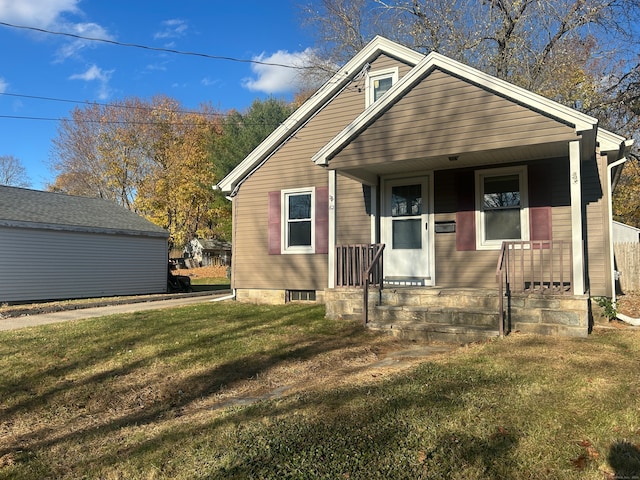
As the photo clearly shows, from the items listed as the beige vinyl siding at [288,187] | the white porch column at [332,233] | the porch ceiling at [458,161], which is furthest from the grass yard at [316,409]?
the beige vinyl siding at [288,187]

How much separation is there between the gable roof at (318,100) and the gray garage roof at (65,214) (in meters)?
7.35

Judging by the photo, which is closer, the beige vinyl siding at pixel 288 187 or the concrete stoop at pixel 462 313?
the concrete stoop at pixel 462 313

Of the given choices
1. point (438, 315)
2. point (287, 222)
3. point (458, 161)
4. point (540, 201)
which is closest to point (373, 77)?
point (458, 161)

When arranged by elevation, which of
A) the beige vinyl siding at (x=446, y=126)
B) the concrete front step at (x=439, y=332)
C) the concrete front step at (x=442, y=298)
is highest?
the beige vinyl siding at (x=446, y=126)

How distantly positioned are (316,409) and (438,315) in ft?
10.9

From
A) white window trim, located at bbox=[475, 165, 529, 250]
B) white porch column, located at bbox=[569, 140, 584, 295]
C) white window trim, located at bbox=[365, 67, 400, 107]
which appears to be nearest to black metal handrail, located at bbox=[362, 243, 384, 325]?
white window trim, located at bbox=[475, 165, 529, 250]

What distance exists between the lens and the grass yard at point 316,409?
110 inches

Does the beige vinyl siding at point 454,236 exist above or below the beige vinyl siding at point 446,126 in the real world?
below

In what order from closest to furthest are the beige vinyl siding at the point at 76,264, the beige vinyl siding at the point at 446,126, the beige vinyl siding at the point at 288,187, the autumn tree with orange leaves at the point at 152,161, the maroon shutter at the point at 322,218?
the beige vinyl siding at the point at 446,126 < the maroon shutter at the point at 322,218 < the beige vinyl siding at the point at 288,187 < the beige vinyl siding at the point at 76,264 < the autumn tree with orange leaves at the point at 152,161

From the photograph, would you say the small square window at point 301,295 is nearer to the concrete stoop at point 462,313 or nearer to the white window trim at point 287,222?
the white window trim at point 287,222

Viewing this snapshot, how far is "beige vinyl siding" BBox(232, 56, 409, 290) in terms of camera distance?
394 inches

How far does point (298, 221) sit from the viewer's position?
34.0 feet

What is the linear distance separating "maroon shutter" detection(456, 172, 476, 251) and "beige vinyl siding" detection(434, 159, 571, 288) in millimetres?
87

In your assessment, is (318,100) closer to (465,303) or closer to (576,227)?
(465,303)
